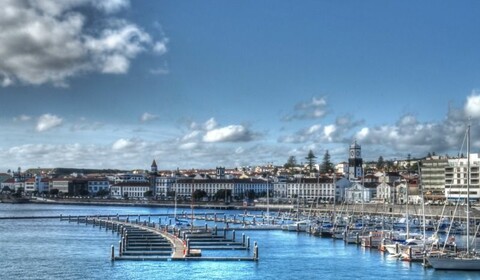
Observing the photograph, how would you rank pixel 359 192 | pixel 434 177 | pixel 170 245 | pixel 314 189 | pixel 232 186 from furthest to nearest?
1. pixel 232 186
2. pixel 314 189
3. pixel 359 192
4. pixel 434 177
5. pixel 170 245

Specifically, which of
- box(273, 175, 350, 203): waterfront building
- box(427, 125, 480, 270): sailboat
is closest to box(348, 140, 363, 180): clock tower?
box(273, 175, 350, 203): waterfront building

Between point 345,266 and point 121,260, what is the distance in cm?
1363

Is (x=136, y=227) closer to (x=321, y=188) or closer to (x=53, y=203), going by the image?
(x=321, y=188)

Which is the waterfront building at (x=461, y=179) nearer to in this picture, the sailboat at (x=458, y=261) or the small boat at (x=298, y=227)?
the small boat at (x=298, y=227)

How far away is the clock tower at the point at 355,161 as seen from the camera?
179 metres

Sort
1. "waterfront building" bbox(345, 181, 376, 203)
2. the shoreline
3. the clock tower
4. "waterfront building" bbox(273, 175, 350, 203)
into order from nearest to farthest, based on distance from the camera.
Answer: the shoreline
"waterfront building" bbox(345, 181, 376, 203)
"waterfront building" bbox(273, 175, 350, 203)
the clock tower

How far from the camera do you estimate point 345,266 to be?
48250 millimetres

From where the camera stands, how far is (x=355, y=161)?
181375mm

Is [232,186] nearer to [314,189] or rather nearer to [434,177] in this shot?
[314,189]

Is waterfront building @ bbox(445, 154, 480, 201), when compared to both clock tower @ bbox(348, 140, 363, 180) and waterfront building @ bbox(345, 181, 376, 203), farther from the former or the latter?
clock tower @ bbox(348, 140, 363, 180)

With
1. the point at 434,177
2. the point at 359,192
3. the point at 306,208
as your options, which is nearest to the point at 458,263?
the point at 306,208

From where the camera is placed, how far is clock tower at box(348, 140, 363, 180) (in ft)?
589

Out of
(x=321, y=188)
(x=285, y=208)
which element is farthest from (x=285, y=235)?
(x=321, y=188)

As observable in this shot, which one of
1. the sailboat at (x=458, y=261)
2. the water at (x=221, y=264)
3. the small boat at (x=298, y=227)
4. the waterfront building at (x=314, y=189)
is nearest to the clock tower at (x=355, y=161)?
the waterfront building at (x=314, y=189)
